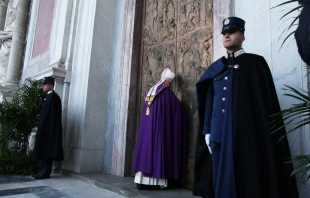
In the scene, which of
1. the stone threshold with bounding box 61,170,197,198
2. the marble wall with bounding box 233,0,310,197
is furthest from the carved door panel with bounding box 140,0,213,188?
the marble wall with bounding box 233,0,310,197

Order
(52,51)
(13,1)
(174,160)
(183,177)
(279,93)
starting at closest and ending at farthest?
1. (279,93)
2. (174,160)
3. (183,177)
4. (52,51)
5. (13,1)

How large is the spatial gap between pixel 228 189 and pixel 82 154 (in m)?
3.52

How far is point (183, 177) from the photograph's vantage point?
3.73 metres

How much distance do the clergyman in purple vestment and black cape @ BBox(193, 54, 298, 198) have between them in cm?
123

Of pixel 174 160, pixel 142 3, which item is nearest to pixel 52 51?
pixel 142 3

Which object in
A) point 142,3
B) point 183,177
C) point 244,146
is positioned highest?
point 142,3

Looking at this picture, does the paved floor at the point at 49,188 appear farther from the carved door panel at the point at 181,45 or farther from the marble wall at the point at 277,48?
the marble wall at the point at 277,48

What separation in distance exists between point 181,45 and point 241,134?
269 centimetres

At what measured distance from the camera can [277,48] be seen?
2.66 m

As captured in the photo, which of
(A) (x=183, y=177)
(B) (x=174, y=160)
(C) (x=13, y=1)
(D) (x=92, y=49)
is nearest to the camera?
(B) (x=174, y=160)

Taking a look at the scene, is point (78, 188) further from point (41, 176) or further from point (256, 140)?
point (256, 140)

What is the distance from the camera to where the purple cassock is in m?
3.38

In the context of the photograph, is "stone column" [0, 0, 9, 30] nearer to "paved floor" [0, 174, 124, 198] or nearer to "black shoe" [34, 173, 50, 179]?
"paved floor" [0, 174, 124, 198]

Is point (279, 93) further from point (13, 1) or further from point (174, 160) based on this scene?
point (13, 1)
